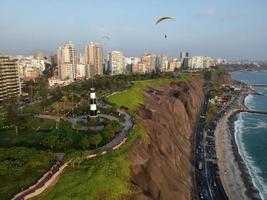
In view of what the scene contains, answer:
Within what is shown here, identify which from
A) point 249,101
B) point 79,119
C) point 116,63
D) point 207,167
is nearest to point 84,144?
point 79,119

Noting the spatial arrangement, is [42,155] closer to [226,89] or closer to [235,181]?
[235,181]

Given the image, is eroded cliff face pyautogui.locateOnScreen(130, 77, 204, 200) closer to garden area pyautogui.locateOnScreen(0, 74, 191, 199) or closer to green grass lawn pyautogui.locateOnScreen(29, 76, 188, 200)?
green grass lawn pyautogui.locateOnScreen(29, 76, 188, 200)

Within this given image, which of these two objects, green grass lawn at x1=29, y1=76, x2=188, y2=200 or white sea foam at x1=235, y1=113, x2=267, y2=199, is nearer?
green grass lawn at x1=29, y1=76, x2=188, y2=200

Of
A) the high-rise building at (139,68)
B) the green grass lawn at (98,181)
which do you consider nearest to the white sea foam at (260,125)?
the green grass lawn at (98,181)

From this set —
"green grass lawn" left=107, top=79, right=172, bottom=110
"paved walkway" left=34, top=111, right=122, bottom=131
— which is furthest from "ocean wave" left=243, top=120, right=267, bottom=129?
"paved walkway" left=34, top=111, right=122, bottom=131

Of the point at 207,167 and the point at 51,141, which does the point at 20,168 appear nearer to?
the point at 51,141

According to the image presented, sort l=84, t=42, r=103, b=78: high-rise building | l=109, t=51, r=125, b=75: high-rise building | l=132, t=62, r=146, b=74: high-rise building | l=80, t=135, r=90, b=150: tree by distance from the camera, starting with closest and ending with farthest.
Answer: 1. l=80, t=135, r=90, b=150: tree
2. l=84, t=42, r=103, b=78: high-rise building
3. l=109, t=51, r=125, b=75: high-rise building
4. l=132, t=62, r=146, b=74: high-rise building

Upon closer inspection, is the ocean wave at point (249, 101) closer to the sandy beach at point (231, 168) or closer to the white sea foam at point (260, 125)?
the white sea foam at point (260, 125)
